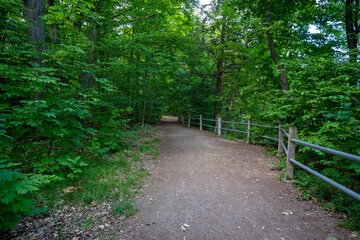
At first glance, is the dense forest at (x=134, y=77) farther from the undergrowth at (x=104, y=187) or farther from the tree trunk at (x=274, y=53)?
the undergrowth at (x=104, y=187)

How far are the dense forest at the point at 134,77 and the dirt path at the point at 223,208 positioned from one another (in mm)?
513

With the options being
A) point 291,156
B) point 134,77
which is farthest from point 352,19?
point 134,77

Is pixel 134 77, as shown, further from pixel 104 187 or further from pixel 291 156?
pixel 291 156

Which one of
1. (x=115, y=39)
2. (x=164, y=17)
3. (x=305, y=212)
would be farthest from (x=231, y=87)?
(x=305, y=212)

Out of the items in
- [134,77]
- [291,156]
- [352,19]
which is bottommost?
[291,156]

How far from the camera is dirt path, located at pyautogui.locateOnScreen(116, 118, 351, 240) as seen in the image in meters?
2.44

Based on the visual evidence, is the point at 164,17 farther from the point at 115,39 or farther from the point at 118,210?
Result: the point at 118,210

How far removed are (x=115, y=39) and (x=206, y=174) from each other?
18.7 feet

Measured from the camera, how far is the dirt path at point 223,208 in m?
2.44

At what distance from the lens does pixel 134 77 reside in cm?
891

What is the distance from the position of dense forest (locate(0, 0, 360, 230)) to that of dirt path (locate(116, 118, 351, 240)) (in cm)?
51

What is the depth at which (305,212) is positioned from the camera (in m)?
2.84

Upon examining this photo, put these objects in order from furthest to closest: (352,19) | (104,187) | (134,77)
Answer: (134,77)
(352,19)
(104,187)

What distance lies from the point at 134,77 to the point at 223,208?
7718 millimetres
